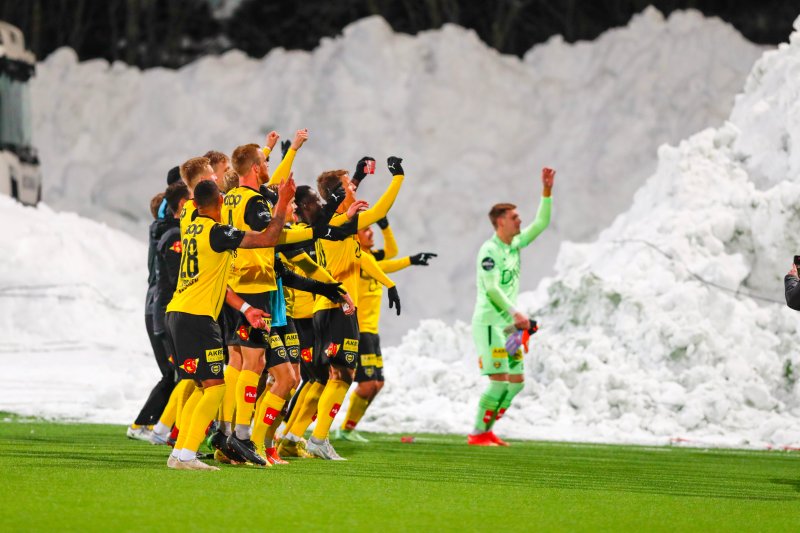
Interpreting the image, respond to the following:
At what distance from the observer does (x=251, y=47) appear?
31.6 m

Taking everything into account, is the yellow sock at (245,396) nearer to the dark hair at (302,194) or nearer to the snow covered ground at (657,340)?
the dark hair at (302,194)

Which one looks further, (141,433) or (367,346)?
(367,346)

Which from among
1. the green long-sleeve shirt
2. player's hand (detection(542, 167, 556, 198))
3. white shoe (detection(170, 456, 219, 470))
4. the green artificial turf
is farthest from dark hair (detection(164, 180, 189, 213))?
player's hand (detection(542, 167, 556, 198))

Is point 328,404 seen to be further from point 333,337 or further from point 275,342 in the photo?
point 275,342

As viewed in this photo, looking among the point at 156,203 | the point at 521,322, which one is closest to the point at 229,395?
the point at 156,203

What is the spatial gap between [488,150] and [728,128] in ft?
31.8

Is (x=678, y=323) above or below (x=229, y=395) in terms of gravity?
above

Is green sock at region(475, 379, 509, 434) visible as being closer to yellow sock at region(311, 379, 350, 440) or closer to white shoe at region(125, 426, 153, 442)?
yellow sock at region(311, 379, 350, 440)

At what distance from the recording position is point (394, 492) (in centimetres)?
811

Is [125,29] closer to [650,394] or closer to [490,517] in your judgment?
[650,394]

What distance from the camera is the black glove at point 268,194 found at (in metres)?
9.94

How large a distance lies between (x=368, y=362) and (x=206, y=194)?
4350mm

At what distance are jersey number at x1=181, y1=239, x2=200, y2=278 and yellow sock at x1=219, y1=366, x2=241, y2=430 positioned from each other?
1.09 m

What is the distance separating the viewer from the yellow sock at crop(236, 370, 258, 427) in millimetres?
9469
